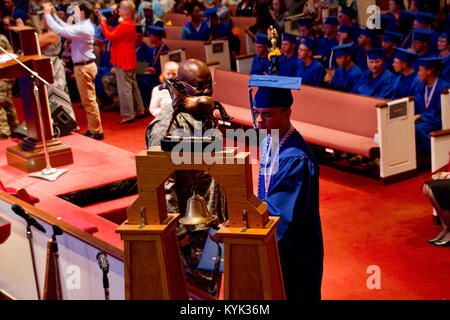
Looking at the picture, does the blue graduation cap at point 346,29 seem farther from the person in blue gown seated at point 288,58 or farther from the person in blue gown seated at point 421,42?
the person in blue gown seated at point 421,42

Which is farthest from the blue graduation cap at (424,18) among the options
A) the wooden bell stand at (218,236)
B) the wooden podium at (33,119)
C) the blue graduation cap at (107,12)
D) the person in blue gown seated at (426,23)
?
the wooden bell stand at (218,236)

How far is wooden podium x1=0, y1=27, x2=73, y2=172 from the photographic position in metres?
5.89

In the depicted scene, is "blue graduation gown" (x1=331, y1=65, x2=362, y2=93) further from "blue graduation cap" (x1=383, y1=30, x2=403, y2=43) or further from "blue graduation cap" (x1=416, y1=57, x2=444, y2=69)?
"blue graduation cap" (x1=416, y1=57, x2=444, y2=69)

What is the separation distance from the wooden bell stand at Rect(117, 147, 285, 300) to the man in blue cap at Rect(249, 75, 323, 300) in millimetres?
515

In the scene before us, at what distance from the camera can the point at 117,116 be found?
11.9 meters

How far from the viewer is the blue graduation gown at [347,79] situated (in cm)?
978

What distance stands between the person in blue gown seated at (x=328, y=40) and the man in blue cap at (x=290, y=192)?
9.08m

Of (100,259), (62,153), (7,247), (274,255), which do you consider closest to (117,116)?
(62,153)

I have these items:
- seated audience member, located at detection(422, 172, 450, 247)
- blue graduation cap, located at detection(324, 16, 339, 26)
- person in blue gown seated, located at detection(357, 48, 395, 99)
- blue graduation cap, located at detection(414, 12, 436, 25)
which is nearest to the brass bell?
seated audience member, located at detection(422, 172, 450, 247)

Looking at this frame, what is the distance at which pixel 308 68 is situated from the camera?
1029 centimetres

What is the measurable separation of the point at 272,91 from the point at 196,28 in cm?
1120

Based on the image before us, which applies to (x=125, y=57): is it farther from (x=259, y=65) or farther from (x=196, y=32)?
(x=196, y=32)

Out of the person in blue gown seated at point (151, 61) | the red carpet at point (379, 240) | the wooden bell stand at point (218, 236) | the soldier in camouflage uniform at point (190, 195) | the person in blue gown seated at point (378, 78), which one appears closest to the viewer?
the wooden bell stand at point (218, 236)

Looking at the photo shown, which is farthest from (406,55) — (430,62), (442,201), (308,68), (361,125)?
(442,201)
